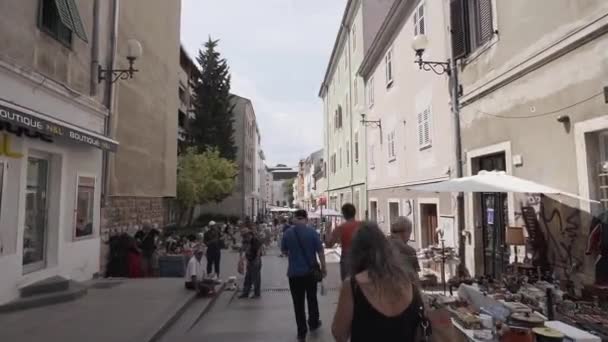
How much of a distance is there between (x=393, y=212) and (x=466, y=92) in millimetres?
7398

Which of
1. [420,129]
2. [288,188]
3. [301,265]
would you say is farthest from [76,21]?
[288,188]

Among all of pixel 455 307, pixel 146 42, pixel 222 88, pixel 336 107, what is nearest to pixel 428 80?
pixel 455 307

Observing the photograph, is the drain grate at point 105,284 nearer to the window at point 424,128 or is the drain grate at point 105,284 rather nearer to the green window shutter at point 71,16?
the green window shutter at point 71,16

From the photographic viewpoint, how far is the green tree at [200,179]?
1034 inches

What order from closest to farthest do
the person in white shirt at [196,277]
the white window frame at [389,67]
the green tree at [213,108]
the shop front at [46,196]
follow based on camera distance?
the shop front at [46,196] < the person in white shirt at [196,277] < the white window frame at [389,67] < the green tree at [213,108]

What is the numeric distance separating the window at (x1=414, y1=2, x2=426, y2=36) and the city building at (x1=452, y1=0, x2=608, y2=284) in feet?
7.88

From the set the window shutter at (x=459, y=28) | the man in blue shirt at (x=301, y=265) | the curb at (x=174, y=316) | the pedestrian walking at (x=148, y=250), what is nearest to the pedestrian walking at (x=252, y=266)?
the curb at (x=174, y=316)

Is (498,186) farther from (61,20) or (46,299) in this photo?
(61,20)

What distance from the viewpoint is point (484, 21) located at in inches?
337

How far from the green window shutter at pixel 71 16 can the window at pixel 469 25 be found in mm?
8204

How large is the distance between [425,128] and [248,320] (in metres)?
7.24

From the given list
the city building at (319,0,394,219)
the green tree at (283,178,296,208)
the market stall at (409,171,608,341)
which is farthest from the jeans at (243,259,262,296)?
the green tree at (283,178,296,208)

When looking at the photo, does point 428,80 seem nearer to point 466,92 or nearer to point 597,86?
point 466,92

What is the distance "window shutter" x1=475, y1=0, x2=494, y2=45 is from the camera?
826cm
